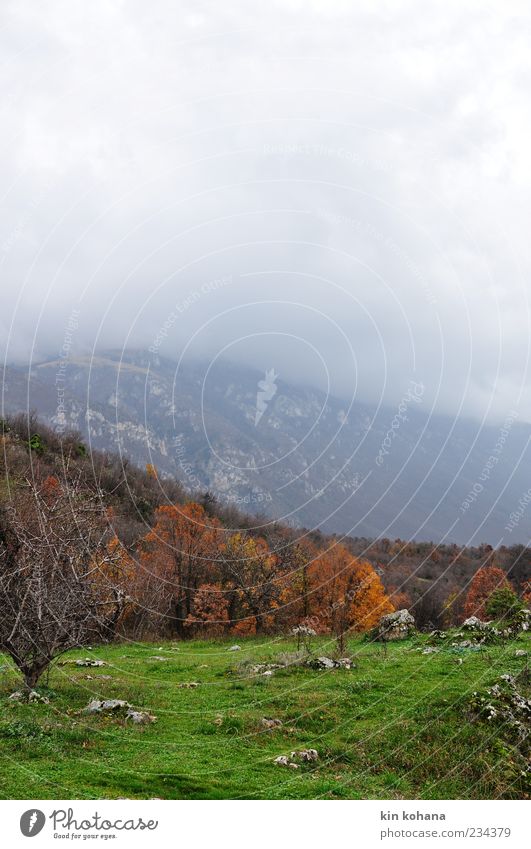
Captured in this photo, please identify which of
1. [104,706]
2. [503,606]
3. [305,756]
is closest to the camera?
[305,756]

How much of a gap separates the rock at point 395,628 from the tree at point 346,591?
46.5 ft

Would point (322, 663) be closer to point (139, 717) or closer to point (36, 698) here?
point (139, 717)

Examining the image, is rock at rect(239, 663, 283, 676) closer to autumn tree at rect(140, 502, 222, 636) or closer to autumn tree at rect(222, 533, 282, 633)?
autumn tree at rect(140, 502, 222, 636)

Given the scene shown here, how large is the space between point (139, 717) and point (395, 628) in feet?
54.4

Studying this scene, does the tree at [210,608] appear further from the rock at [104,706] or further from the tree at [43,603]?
the rock at [104,706]

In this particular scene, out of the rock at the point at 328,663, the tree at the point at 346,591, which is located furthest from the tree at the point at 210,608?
the rock at the point at 328,663

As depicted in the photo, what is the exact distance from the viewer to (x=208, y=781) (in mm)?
10875

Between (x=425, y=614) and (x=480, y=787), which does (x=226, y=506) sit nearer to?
(x=425, y=614)

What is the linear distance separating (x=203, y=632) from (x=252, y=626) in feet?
13.2

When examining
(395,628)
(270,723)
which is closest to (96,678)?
(270,723)

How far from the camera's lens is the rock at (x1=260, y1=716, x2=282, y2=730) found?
14.1 meters

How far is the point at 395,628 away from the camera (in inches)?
1082

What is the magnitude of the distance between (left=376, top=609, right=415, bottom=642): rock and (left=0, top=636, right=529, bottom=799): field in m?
6.89

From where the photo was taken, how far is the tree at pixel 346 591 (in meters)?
47.2
